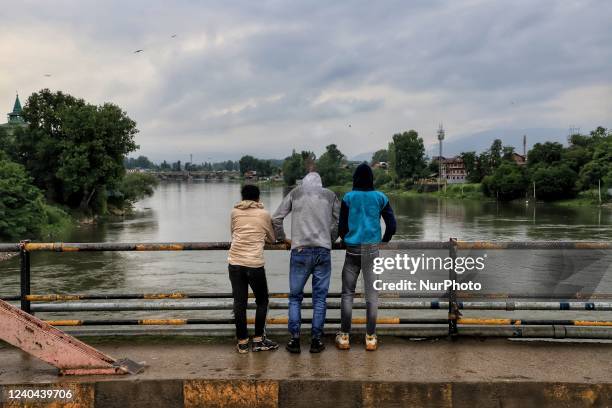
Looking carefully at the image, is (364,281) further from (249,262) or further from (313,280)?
(249,262)

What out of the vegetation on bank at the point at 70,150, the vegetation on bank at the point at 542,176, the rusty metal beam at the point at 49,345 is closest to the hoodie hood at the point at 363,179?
the rusty metal beam at the point at 49,345

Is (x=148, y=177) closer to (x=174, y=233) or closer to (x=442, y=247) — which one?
(x=174, y=233)

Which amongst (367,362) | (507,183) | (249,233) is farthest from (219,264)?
(507,183)

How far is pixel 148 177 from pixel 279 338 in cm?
8613

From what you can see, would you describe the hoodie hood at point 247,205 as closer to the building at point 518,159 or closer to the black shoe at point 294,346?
the black shoe at point 294,346

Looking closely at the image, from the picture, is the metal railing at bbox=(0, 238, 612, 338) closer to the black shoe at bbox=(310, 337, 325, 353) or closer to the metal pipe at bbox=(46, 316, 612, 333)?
the metal pipe at bbox=(46, 316, 612, 333)

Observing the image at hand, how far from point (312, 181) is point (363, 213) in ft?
1.99

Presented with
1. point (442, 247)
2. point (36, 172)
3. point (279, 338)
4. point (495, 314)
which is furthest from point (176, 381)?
point (36, 172)

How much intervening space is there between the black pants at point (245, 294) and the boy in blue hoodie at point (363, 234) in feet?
2.67

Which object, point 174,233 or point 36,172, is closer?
point 174,233

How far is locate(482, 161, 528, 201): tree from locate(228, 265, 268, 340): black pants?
104m

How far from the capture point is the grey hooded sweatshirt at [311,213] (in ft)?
18.2

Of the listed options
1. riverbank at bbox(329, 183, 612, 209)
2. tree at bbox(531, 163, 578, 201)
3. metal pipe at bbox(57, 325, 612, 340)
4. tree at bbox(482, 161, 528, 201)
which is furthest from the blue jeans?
tree at bbox(482, 161, 528, 201)

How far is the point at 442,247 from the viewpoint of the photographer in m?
5.92
